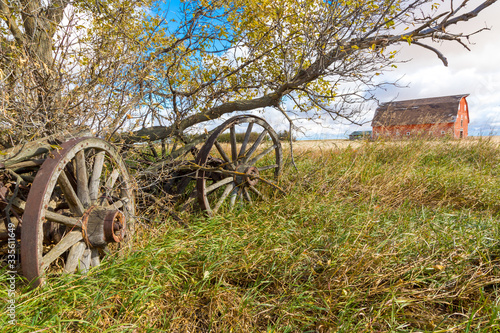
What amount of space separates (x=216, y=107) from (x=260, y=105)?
2.33ft

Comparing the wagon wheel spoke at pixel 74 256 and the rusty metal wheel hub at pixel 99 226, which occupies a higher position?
the rusty metal wheel hub at pixel 99 226

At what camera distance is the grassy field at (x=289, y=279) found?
203 cm

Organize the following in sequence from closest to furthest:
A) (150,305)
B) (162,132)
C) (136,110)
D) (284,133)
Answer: (150,305) < (136,110) < (162,132) < (284,133)

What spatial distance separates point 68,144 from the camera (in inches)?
90.6

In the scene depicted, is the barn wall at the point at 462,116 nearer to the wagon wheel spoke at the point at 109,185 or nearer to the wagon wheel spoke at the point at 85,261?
the wagon wheel spoke at the point at 109,185

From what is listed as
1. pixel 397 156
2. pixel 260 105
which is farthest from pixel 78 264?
pixel 397 156

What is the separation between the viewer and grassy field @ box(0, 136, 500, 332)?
2029 mm

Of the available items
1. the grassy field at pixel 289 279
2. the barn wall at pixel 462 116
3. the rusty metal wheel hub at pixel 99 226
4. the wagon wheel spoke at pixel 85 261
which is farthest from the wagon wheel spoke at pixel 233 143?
the barn wall at pixel 462 116

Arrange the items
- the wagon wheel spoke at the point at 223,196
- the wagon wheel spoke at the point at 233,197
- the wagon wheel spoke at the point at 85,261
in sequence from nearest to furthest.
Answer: the wagon wheel spoke at the point at 85,261 → the wagon wheel spoke at the point at 223,196 → the wagon wheel spoke at the point at 233,197

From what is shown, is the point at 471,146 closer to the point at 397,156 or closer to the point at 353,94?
the point at 397,156

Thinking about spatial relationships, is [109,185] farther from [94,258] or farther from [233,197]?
[233,197]

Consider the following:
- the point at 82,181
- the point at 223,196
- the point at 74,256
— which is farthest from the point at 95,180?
the point at 223,196

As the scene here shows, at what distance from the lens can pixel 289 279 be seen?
2.45 m

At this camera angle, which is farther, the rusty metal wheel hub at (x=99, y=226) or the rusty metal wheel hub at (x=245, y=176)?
the rusty metal wheel hub at (x=245, y=176)
